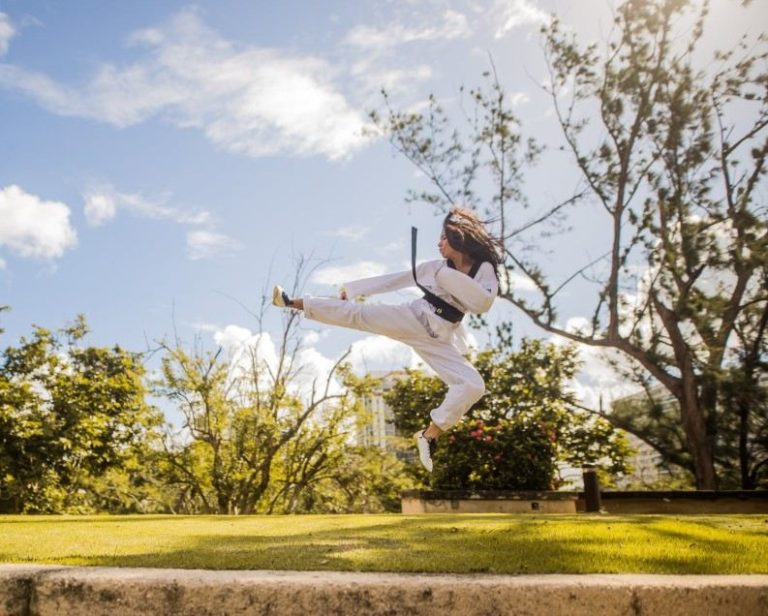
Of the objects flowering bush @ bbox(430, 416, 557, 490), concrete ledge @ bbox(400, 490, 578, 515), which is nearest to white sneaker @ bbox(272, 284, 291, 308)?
concrete ledge @ bbox(400, 490, 578, 515)

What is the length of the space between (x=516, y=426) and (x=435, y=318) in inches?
254

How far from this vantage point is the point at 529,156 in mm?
15102

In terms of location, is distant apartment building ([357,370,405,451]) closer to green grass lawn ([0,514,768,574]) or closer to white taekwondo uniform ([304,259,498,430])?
white taekwondo uniform ([304,259,498,430])

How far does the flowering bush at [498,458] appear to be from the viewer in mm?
10820

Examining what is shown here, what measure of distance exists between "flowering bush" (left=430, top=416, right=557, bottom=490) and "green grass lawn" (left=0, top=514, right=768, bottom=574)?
20.1ft

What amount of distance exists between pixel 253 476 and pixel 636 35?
1329 centimetres

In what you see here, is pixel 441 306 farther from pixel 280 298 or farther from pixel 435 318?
pixel 280 298

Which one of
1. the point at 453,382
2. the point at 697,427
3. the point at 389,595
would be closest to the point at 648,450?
the point at 697,427

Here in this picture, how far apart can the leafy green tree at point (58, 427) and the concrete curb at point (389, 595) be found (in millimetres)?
13404

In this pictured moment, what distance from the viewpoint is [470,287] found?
17.1 feet

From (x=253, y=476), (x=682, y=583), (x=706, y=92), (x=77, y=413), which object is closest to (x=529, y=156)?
(x=706, y=92)

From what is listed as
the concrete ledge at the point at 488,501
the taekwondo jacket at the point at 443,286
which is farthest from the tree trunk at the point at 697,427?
the taekwondo jacket at the point at 443,286

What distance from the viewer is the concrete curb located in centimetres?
238

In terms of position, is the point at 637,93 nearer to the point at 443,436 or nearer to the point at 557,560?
the point at 443,436
